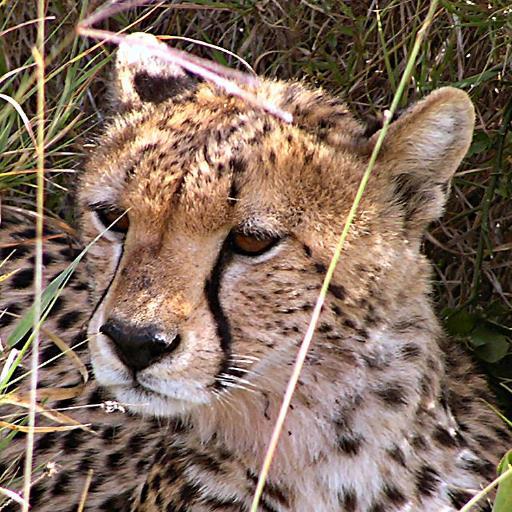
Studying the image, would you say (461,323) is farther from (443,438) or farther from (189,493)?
(189,493)

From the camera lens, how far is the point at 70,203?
9.18ft

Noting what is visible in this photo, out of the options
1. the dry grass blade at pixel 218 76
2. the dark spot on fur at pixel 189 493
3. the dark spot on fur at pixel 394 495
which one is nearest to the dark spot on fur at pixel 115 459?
the dark spot on fur at pixel 189 493

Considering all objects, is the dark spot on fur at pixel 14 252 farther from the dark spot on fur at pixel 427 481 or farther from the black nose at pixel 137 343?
the dark spot on fur at pixel 427 481

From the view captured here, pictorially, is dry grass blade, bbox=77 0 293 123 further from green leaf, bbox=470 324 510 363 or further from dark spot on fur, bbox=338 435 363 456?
green leaf, bbox=470 324 510 363

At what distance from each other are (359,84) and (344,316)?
1.14 meters

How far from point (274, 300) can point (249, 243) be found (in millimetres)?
85

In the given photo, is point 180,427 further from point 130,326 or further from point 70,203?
point 70,203

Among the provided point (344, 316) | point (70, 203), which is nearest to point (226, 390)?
point (344, 316)

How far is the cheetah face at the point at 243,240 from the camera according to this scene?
163 centimetres

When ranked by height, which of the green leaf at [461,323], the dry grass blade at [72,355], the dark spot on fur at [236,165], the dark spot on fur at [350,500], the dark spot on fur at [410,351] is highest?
the dark spot on fur at [236,165]

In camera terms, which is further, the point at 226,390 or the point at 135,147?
the point at 135,147

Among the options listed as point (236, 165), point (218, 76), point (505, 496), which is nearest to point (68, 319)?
point (218, 76)

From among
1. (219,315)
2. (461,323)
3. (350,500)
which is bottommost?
(461,323)

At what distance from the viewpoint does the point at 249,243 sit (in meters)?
1.69
